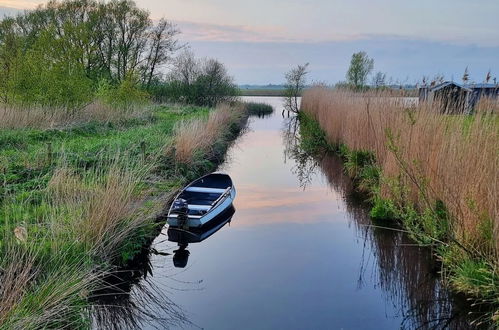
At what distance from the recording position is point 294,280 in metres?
5.71

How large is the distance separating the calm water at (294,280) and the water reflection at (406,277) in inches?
0.4

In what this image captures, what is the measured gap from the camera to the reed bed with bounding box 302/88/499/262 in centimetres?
461

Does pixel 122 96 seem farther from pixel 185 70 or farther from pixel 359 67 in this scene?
pixel 359 67

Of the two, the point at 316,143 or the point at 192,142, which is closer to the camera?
the point at 192,142

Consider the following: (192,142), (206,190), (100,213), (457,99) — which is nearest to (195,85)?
(192,142)

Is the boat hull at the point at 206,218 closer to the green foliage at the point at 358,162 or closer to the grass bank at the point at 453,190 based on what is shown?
the grass bank at the point at 453,190

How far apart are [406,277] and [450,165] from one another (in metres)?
1.49

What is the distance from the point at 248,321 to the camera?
471 cm

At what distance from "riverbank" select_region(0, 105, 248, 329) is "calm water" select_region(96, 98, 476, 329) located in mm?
628

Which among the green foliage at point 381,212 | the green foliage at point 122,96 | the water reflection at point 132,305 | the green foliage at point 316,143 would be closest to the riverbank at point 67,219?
the water reflection at point 132,305

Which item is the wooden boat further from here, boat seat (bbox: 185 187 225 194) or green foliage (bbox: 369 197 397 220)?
green foliage (bbox: 369 197 397 220)

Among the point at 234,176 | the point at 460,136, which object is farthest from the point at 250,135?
the point at 460,136

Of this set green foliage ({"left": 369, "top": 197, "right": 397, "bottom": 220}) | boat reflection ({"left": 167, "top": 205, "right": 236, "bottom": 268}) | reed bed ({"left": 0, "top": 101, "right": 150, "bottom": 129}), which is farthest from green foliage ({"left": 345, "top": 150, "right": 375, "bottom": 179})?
reed bed ({"left": 0, "top": 101, "right": 150, "bottom": 129})

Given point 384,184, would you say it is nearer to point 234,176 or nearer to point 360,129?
point 360,129
